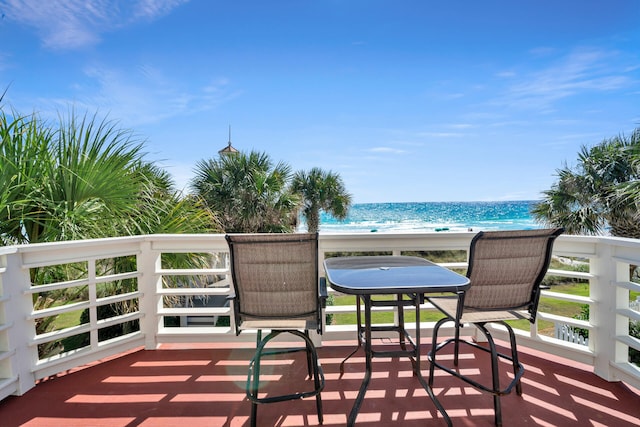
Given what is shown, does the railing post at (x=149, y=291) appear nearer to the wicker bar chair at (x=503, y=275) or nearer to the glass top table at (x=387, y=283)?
the glass top table at (x=387, y=283)

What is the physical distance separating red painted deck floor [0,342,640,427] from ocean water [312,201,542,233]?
2462 centimetres

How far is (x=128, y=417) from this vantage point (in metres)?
1.94

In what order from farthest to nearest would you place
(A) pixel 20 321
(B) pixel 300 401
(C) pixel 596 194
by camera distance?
(C) pixel 596 194
(A) pixel 20 321
(B) pixel 300 401

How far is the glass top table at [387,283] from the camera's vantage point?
1657mm

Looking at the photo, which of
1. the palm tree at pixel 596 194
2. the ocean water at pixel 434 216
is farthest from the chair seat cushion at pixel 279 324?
the ocean water at pixel 434 216

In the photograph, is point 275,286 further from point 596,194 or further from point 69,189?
point 596,194

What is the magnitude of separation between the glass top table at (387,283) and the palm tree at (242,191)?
8188 mm

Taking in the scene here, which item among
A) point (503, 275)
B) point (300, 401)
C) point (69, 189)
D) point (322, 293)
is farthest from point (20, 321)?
point (503, 275)

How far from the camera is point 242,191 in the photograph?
1027 cm

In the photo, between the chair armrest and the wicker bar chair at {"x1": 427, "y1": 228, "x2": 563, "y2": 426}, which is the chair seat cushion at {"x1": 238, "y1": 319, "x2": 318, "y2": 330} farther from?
the wicker bar chair at {"x1": 427, "y1": 228, "x2": 563, "y2": 426}

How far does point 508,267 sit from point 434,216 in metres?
33.8

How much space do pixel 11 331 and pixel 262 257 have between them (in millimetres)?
1740

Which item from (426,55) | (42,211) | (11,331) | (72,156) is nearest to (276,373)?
(11,331)

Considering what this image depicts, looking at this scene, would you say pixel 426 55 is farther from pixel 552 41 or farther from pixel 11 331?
pixel 11 331
